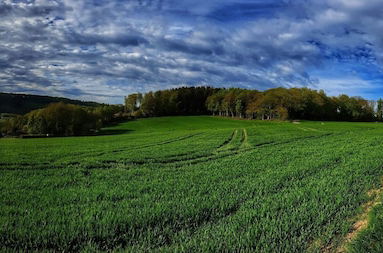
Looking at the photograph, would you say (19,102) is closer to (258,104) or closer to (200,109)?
(200,109)

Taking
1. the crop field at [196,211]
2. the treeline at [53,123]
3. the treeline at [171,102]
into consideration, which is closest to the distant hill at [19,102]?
the treeline at [171,102]

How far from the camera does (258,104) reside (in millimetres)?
109688

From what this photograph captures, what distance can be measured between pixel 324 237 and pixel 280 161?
11.8m

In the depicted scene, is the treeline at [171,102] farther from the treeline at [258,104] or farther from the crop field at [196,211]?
the crop field at [196,211]

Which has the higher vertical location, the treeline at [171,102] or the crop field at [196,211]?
the treeline at [171,102]

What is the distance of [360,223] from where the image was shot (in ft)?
26.9

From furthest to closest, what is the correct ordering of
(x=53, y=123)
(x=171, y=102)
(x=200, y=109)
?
1. (x=200, y=109)
2. (x=171, y=102)
3. (x=53, y=123)

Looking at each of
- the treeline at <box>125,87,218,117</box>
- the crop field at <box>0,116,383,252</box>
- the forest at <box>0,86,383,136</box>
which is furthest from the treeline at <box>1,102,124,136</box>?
the crop field at <box>0,116,383,252</box>

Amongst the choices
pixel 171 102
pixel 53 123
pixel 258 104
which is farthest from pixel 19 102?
pixel 258 104

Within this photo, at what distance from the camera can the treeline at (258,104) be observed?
107762mm

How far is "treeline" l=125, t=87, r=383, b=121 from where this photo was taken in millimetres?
107762

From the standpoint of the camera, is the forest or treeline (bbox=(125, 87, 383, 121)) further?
treeline (bbox=(125, 87, 383, 121))

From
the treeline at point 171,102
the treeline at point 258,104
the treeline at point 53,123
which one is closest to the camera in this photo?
the treeline at point 53,123

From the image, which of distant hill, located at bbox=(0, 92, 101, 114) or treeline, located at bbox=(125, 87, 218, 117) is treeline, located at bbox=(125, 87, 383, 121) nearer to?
treeline, located at bbox=(125, 87, 218, 117)
